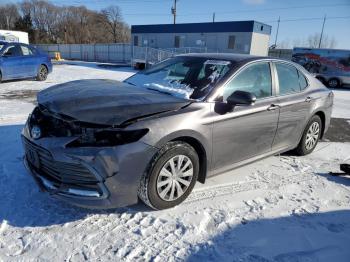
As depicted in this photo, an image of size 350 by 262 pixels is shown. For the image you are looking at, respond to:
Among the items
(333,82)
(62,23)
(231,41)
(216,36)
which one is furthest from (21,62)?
(62,23)

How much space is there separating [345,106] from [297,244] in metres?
9.92

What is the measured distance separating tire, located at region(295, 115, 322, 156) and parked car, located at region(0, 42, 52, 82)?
10.2m

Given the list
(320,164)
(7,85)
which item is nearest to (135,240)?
(320,164)

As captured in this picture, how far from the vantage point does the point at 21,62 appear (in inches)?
466

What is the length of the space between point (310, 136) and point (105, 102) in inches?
146

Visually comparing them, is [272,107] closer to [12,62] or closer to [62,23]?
[12,62]

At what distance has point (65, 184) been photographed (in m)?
2.96

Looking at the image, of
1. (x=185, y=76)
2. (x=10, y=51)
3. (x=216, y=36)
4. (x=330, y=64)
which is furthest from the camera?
(x=216, y=36)

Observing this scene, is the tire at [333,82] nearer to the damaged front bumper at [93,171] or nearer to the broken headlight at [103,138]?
the damaged front bumper at [93,171]

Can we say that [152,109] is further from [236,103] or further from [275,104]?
[275,104]

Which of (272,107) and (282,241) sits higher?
(272,107)

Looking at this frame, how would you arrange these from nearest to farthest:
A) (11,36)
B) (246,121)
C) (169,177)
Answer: (169,177) → (246,121) → (11,36)

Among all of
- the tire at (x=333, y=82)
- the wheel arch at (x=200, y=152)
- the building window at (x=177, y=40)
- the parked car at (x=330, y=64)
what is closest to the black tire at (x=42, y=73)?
the wheel arch at (x=200, y=152)

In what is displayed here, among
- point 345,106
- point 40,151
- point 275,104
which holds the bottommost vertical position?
point 345,106
